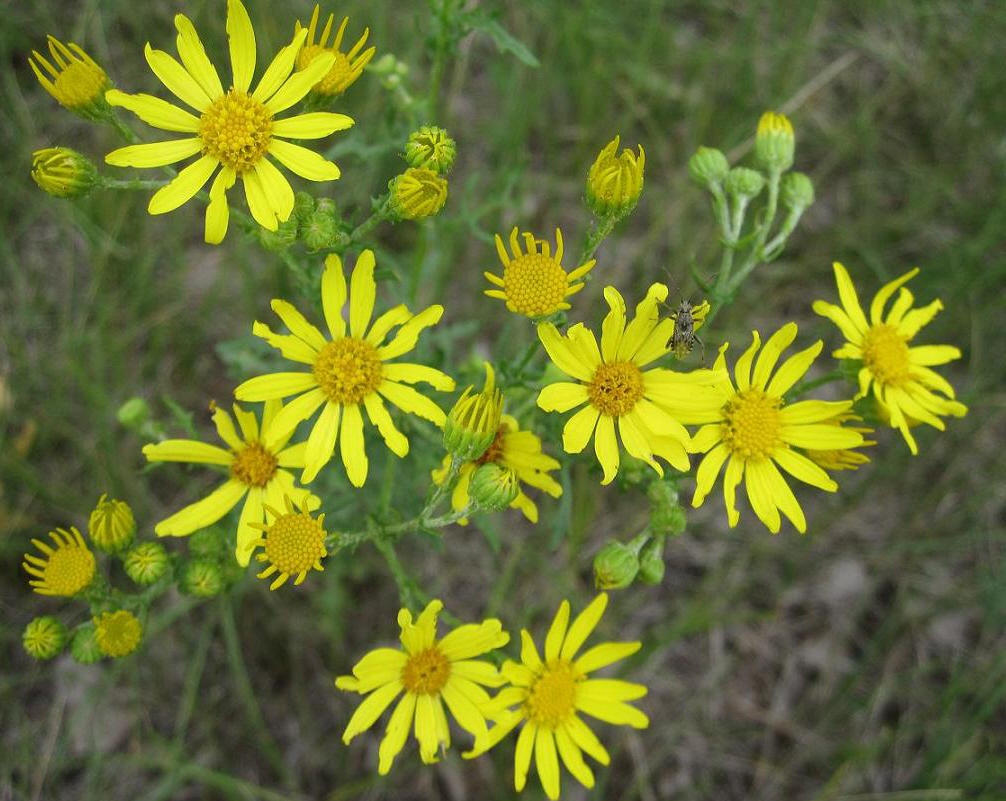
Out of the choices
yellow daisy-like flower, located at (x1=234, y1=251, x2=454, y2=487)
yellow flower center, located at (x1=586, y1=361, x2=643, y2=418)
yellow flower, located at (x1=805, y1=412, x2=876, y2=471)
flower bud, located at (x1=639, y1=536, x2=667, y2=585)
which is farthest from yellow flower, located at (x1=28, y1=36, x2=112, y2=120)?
yellow flower, located at (x1=805, y1=412, x2=876, y2=471)

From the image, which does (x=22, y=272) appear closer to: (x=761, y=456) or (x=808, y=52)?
(x=761, y=456)

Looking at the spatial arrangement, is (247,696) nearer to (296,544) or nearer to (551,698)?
(551,698)

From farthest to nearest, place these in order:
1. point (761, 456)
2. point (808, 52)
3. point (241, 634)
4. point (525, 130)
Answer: point (808, 52), point (525, 130), point (241, 634), point (761, 456)

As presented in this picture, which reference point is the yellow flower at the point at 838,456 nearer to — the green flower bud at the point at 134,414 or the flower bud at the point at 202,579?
the flower bud at the point at 202,579

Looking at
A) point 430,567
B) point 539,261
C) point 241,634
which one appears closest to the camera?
point 539,261

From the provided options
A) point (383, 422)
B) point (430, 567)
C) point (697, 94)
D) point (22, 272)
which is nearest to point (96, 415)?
point (22, 272)

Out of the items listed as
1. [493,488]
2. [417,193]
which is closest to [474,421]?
[493,488]
